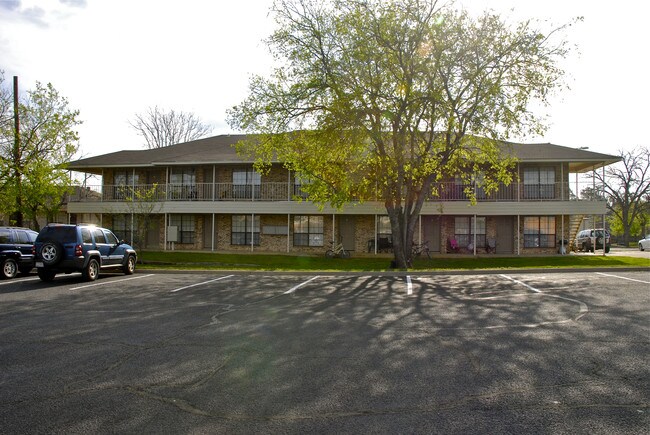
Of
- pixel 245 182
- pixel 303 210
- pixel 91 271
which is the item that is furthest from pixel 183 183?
pixel 91 271

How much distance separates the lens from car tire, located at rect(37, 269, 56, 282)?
47.8 ft

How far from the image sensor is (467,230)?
28.9 metres

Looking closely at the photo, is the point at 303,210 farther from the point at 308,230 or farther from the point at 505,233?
the point at 505,233

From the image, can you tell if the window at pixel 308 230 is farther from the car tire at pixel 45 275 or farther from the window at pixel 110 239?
the car tire at pixel 45 275

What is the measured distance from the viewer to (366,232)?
95.5ft

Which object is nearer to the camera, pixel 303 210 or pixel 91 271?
pixel 91 271

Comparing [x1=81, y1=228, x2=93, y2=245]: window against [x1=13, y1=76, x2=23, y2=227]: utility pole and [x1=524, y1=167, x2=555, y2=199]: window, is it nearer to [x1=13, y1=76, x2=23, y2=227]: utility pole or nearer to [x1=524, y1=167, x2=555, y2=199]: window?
[x1=13, y1=76, x2=23, y2=227]: utility pole

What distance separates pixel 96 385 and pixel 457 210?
24.6 m

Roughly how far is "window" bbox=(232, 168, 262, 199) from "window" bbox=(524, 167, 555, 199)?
16.0m

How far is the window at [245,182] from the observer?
30.0 meters

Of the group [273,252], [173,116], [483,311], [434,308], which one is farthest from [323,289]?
[173,116]

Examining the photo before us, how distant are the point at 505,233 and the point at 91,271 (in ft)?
74.8

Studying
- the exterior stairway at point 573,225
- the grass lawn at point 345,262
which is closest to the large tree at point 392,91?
the grass lawn at point 345,262

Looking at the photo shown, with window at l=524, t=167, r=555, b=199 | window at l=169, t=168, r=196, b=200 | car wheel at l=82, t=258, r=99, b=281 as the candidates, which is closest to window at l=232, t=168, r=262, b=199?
window at l=169, t=168, r=196, b=200
